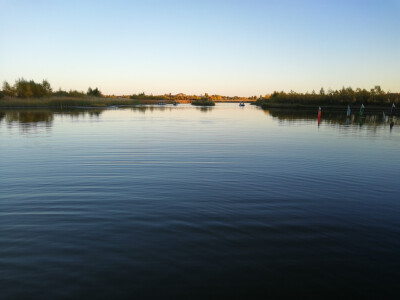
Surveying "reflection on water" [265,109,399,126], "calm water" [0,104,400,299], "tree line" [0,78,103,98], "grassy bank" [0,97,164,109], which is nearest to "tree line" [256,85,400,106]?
"reflection on water" [265,109,399,126]

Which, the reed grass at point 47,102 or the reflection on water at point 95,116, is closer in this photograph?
the reflection on water at point 95,116

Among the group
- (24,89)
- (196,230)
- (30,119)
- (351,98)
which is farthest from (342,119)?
(24,89)

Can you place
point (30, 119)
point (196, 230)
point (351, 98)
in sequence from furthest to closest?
point (351, 98)
point (30, 119)
point (196, 230)

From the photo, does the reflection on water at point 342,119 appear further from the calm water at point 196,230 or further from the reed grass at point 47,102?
the reed grass at point 47,102

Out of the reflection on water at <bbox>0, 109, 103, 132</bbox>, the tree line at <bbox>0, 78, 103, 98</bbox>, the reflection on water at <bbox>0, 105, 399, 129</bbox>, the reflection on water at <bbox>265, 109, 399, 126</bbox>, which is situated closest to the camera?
the reflection on water at <bbox>0, 109, 103, 132</bbox>

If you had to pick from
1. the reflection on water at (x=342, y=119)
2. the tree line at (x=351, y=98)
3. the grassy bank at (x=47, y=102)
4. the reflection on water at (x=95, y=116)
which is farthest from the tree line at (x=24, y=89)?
the tree line at (x=351, y=98)

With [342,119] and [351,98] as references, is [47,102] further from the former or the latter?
[351,98]

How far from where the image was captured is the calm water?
17.6ft

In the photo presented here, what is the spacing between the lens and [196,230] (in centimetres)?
754

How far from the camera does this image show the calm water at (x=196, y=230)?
5.36 metres

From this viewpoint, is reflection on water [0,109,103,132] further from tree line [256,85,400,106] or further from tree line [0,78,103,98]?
tree line [256,85,400,106]

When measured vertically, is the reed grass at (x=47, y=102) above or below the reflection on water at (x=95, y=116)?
above

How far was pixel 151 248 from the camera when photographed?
6.58 meters

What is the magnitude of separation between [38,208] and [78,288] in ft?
16.0
